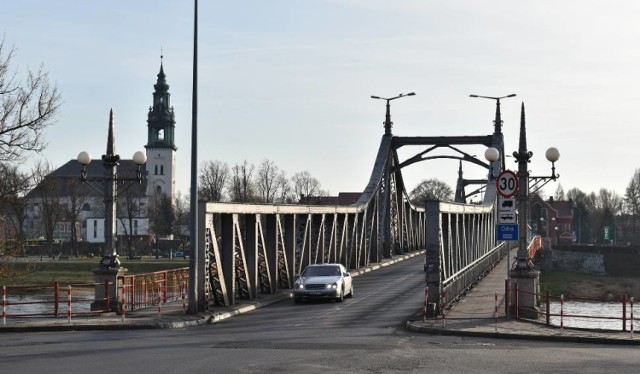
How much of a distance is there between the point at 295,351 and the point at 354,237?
3546cm

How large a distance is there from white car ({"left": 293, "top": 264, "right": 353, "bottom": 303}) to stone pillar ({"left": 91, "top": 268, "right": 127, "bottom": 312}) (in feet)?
26.9

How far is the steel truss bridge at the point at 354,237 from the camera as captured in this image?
2977 cm

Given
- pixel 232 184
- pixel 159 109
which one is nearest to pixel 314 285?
pixel 232 184

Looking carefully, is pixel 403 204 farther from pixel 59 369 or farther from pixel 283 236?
pixel 59 369

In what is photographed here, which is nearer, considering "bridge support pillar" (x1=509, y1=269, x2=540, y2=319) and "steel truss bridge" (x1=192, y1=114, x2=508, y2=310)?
"bridge support pillar" (x1=509, y1=269, x2=540, y2=319)

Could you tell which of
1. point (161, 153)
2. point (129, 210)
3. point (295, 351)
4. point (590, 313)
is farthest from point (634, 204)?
point (295, 351)

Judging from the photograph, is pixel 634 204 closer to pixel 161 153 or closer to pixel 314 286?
pixel 161 153

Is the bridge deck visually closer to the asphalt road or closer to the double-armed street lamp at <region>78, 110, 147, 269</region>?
the asphalt road

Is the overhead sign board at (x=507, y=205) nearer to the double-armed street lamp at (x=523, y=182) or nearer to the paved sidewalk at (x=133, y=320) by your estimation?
the double-armed street lamp at (x=523, y=182)

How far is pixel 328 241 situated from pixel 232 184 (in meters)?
60.9

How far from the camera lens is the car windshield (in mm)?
37031

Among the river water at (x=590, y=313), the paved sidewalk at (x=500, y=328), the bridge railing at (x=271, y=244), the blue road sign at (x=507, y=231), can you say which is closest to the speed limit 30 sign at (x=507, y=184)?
the blue road sign at (x=507, y=231)

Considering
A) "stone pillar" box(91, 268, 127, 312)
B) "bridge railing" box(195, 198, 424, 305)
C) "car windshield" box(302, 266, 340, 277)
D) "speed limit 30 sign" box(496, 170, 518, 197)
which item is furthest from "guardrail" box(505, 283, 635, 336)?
"stone pillar" box(91, 268, 127, 312)

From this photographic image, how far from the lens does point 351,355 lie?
19.6 metres
